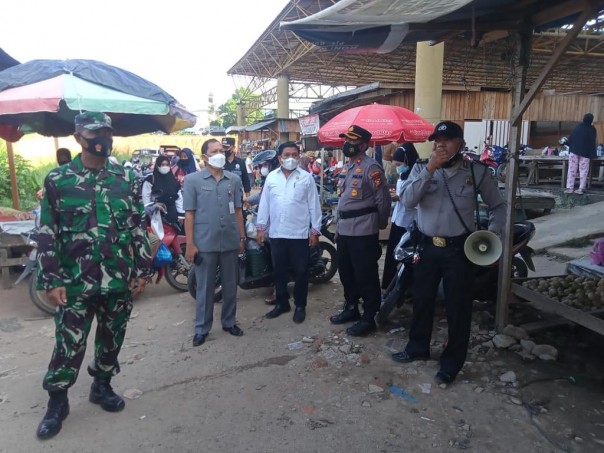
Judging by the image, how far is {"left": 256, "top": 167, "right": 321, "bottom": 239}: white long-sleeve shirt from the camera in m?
4.34

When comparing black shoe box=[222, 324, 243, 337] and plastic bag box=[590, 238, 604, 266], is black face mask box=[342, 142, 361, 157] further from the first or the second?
plastic bag box=[590, 238, 604, 266]

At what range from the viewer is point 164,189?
612 centimetres

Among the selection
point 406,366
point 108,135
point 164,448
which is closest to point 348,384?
point 406,366

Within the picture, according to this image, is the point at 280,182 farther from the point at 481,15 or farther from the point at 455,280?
the point at 481,15

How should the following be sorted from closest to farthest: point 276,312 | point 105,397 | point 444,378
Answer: point 105,397, point 444,378, point 276,312

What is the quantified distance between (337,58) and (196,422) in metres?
16.5

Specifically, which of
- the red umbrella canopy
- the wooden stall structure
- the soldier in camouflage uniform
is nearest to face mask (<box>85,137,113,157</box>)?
the soldier in camouflage uniform

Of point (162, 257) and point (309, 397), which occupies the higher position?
point (162, 257)

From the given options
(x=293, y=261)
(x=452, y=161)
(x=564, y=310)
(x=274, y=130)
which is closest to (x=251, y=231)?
(x=293, y=261)

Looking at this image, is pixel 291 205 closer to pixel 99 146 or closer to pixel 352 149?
pixel 352 149

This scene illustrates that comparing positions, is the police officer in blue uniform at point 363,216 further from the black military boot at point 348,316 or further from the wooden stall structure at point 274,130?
the wooden stall structure at point 274,130

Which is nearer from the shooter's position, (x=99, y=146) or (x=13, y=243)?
(x=99, y=146)

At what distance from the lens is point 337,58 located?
17.1 m

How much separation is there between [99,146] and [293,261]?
229cm
